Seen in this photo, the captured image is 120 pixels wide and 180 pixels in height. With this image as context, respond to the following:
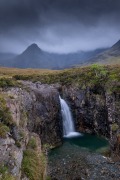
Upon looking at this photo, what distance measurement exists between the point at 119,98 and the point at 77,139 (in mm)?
14981

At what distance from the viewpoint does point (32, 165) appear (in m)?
24.0

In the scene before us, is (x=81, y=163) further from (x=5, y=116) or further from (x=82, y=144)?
(x=5, y=116)

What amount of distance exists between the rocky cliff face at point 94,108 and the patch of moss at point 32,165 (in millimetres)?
37129

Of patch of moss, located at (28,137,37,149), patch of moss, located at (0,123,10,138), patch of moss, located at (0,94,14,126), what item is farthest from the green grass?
patch of moss, located at (0,94,14,126)

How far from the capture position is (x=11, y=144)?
69.5 feet

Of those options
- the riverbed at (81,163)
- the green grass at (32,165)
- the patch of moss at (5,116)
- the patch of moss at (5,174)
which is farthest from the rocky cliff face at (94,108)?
the patch of moss at (5,174)

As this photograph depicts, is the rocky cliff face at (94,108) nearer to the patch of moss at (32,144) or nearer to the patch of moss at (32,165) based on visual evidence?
the patch of moss at (32,144)

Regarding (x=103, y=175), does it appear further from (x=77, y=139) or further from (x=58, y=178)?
(x=77, y=139)

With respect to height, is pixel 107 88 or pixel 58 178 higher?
pixel 107 88

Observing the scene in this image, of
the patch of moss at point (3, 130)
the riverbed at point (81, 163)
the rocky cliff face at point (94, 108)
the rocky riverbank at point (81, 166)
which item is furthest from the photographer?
the rocky cliff face at point (94, 108)

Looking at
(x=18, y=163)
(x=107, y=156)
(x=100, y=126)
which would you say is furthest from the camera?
(x=100, y=126)

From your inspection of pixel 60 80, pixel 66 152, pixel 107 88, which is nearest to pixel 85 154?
pixel 66 152

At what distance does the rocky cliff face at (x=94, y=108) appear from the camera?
63.0 meters

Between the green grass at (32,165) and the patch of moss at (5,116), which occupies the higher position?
the patch of moss at (5,116)
